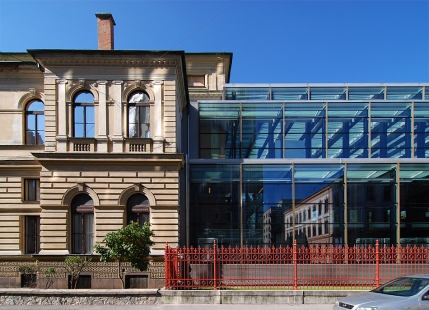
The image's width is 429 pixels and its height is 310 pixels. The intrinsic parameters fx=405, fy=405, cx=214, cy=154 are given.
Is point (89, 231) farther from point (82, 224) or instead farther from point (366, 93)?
point (366, 93)

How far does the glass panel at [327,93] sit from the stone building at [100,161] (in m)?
13.0

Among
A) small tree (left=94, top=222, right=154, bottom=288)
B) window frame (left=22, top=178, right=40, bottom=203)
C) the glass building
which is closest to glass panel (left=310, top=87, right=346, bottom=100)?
the glass building

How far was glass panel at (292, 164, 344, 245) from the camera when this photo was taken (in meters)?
23.0

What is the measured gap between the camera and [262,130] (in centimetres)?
2484

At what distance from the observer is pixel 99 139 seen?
19.2 metres

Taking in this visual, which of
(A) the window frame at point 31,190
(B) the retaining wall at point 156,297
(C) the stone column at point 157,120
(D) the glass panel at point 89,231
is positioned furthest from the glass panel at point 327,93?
(A) the window frame at point 31,190

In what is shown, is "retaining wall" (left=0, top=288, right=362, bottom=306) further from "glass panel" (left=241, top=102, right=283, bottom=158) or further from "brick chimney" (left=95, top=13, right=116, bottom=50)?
"brick chimney" (left=95, top=13, right=116, bottom=50)

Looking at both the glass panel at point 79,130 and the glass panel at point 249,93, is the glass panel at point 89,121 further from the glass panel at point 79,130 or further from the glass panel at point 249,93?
the glass panel at point 249,93

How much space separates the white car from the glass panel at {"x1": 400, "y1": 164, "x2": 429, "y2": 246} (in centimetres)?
1243

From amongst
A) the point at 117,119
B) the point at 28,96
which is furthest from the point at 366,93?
the point at 28,96

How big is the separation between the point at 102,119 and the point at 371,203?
15.6 metres

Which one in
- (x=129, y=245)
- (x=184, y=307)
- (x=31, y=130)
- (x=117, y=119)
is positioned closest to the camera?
(x=184, y=307)

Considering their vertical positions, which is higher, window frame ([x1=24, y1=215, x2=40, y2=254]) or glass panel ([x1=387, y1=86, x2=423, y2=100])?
glass panel ([x1=387, y1=86, x2=423, y2=100])

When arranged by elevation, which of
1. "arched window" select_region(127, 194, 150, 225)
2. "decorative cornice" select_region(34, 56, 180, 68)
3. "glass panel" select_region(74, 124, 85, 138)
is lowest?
"arched window" select_region(127, 194, 150, 225)
